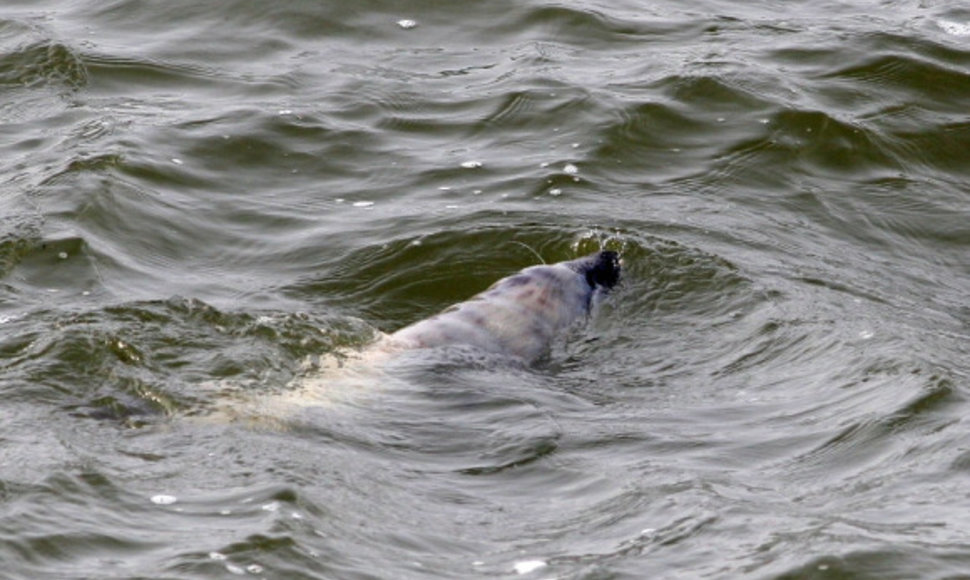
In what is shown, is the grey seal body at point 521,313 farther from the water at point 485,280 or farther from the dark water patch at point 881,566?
the dark water patch at point 881,566

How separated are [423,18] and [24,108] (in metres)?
3.20

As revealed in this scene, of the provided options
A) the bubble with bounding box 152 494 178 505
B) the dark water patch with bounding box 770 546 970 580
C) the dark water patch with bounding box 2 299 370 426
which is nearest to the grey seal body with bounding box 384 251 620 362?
the dark water patch with bounding box 2 299 370 426

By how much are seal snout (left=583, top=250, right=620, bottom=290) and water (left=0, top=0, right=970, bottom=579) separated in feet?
0.30

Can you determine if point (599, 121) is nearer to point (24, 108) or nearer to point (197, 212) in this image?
point (197, 212)

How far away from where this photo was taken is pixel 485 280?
372 inches

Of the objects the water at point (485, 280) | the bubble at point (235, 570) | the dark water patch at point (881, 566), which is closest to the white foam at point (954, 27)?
the water at point (485, 280)

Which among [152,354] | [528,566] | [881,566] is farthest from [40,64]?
[881,566]

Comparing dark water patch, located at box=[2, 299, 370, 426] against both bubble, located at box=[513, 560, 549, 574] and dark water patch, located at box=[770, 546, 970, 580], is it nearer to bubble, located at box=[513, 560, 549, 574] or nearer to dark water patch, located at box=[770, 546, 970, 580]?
bubble, located at box=[513, 560, 549, 574]

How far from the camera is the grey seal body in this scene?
805cm

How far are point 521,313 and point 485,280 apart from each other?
110cm

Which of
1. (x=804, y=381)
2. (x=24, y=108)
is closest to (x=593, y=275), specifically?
(x=804, y=381)

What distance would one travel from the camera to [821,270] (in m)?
9.67

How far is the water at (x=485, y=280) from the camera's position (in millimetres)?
6480

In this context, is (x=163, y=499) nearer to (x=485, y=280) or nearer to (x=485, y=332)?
(x=485, y=332)
